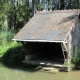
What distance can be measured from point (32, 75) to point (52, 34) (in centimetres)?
304

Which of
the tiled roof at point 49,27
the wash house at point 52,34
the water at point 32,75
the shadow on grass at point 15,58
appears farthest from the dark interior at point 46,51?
the water at point 32,75

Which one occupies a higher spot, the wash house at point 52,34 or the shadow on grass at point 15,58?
the wash house at point 52,34

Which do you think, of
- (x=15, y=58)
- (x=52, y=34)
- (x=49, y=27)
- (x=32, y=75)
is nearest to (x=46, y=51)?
(x=15, y=58)

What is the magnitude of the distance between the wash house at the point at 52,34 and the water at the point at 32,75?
1.13 metres

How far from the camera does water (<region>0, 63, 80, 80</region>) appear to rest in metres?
13.0

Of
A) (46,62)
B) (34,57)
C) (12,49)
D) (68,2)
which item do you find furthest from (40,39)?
(68,2)

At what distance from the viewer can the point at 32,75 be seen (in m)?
13.6

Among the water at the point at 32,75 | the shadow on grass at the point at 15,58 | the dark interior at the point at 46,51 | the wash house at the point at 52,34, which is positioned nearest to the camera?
the water at the point at 32,75

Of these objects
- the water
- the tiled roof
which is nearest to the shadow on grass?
the water

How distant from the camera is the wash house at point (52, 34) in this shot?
47.6 ft

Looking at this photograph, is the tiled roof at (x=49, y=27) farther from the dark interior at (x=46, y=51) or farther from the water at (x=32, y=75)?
the water at (x=32, y=75)

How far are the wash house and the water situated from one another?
1129 millimetres

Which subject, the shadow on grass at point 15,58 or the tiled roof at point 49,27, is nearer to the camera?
the tiled roof at point 49,27

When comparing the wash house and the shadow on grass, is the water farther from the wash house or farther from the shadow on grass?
the wash house
